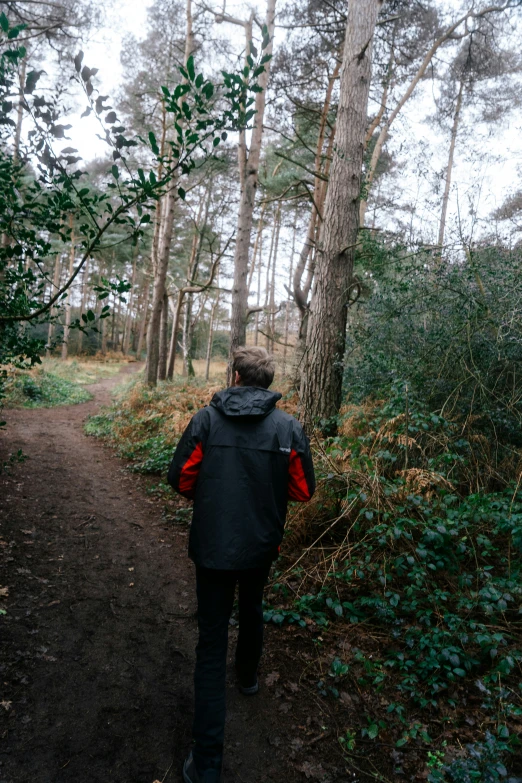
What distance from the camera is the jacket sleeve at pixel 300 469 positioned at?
2.45 meters

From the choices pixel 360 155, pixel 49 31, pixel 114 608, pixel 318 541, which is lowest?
pixel 114 608

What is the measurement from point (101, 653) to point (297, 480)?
6.84 feet

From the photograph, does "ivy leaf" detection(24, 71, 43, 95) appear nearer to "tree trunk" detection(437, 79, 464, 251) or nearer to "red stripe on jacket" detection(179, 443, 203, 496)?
"red stripe on jacket" detection(179, 443, 203, 496)

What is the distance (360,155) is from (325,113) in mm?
4770

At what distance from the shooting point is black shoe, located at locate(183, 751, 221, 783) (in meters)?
2.16

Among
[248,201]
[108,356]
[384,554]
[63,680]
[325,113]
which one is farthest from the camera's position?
[108,356]

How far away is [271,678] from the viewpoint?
3.01 meters

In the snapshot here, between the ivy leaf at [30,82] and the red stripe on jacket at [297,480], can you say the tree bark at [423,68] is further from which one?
the red stripe on jacket at [297,480]

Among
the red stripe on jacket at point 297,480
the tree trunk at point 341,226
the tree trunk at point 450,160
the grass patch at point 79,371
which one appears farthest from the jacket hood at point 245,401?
the grass patch at point 79,371

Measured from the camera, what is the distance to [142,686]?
2846 mm

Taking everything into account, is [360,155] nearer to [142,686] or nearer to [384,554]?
[384,554]

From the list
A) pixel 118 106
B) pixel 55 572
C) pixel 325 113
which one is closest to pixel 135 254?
pixel 118 106

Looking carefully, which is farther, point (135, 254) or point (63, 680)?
point (135, 254)

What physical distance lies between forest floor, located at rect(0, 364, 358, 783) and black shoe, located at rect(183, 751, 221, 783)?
0.29 feet
